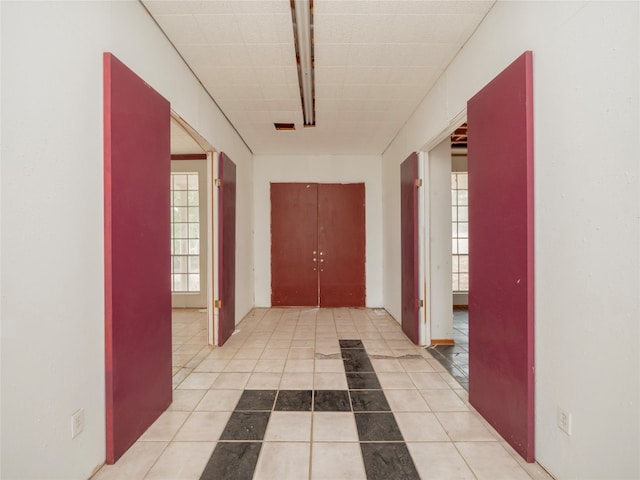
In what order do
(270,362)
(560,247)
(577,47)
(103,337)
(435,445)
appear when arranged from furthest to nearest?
(270,362) < (435,445) < (103,337) < (560,247) < (577,47)

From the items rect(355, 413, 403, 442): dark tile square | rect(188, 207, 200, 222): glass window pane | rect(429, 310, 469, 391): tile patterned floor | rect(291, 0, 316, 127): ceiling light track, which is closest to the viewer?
rect(355, 413, 403, 442): dark tile square

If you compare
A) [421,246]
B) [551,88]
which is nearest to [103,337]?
[551,88]

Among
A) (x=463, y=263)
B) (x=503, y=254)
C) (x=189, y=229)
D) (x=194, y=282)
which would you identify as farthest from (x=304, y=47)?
(x=463, y=263)

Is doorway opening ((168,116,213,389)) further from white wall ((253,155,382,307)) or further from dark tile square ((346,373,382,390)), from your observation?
dark tile square ((346,373,382,390))

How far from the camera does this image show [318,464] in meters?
1.82

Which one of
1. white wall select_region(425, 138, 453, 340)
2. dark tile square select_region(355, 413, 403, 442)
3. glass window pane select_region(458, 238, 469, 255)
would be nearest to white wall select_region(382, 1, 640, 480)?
dark tile square select_region(355, 413, 403, 442)

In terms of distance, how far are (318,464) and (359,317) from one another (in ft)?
11.8

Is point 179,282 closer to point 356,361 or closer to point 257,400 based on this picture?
point 356,361

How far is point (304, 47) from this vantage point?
2723mm

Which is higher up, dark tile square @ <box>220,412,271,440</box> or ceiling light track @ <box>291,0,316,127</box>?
ceiling light track @ <box>291,0,316,127</box>

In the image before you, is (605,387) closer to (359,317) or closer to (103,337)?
(103,337)

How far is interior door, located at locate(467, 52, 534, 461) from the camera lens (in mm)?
1821

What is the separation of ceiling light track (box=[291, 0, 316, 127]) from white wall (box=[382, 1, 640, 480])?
4.14 ft

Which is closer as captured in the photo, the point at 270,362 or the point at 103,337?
the point at 103,337
